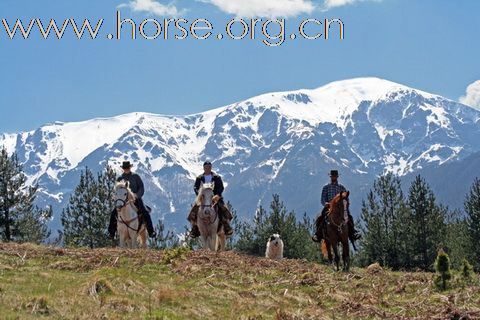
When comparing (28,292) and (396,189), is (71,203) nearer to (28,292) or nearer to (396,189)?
(396,189)

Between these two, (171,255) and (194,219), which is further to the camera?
(194,219)

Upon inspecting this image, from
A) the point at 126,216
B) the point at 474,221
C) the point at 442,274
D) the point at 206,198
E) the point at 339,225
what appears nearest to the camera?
the point at 442,274

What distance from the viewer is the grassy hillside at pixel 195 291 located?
10969 mm

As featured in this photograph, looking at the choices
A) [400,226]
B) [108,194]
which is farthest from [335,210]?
[400,226]

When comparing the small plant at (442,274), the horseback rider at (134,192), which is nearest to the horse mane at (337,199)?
the small plant at (442,274)

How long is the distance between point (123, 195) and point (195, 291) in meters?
11.6

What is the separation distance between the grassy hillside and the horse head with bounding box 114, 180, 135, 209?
5401 millimetres

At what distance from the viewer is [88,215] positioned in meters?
52.3

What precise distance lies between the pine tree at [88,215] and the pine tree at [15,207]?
10.7 feet

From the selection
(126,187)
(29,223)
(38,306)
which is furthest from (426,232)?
(38,306)

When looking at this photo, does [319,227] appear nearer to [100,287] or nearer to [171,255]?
[171,255]

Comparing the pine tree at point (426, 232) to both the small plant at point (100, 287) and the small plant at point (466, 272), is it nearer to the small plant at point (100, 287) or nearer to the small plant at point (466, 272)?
the small plant at point (466, 272)

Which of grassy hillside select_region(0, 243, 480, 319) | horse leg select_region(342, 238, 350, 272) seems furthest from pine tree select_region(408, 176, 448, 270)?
grassy hillside select_region(0, 243, 480, 319)

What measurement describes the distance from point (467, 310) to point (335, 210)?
9.24 m
